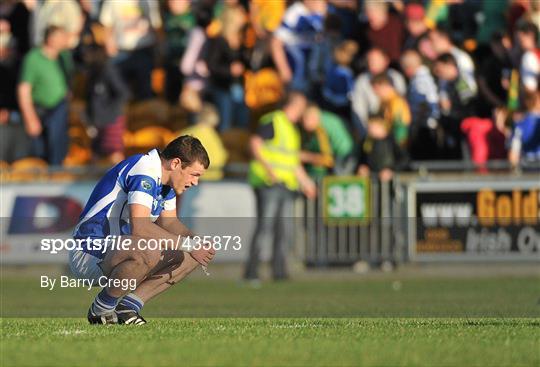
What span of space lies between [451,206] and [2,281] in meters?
6.42

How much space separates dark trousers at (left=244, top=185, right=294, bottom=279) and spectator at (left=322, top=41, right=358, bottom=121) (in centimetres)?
187

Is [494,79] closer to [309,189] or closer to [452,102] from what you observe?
[452,102]

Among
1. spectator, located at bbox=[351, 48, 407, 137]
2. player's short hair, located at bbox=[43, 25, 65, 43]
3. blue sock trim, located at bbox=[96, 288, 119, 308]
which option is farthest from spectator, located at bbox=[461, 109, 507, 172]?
blue sock trim, located at bbox=[96, 288, 119, 308]

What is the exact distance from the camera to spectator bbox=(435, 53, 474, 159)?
22.7 m

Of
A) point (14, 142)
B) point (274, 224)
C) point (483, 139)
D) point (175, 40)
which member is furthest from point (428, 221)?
point (14, 142)

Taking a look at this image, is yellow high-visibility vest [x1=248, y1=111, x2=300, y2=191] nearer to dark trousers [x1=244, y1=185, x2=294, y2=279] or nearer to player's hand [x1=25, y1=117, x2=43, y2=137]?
dark trousers [x1=244, y1=185, x2=294, y2=279]

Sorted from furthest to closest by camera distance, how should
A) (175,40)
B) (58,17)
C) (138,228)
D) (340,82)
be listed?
(58,17) < (175,40) < (340,82) < (138,228)

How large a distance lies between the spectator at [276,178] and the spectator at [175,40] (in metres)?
2.40

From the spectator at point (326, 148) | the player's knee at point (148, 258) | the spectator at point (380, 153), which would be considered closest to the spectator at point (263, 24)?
the spectator at point (326, 148)

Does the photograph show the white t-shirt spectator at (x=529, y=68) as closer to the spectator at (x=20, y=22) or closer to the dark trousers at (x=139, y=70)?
the dark trousers at (x=139, y=70)

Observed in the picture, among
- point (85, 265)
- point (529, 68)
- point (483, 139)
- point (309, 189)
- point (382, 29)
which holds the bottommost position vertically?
point (85, 265)

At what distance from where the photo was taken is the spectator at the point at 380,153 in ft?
73.9

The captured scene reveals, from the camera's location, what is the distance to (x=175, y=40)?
24.3 m

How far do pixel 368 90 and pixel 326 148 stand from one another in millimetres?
1097
